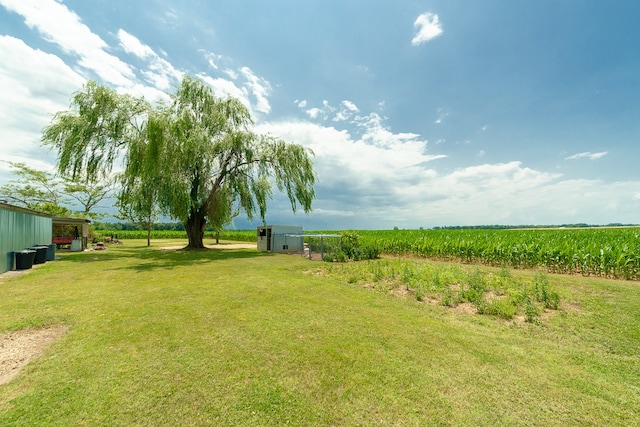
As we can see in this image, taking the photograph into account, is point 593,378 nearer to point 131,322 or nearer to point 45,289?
point 131,322

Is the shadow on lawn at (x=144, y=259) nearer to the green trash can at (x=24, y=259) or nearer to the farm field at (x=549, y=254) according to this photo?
the green trash can at (x=24, y=259)

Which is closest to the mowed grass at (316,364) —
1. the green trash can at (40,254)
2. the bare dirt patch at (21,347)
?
the bare dirt patch at (21,347)

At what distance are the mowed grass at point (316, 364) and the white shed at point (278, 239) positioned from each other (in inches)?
525

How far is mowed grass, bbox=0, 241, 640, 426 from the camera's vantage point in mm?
2508

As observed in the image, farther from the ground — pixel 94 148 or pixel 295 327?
pixel 94 148

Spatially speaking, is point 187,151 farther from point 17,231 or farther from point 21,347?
point 21,347

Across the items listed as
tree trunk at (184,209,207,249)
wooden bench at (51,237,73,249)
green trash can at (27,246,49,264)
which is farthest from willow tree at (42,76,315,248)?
wooden bench at (51,237,73,249)

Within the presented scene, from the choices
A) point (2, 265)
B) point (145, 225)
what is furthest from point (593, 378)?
point (145, 225)

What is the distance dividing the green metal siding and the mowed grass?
538cm

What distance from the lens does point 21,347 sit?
3.76m

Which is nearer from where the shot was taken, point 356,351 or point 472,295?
point 356,351

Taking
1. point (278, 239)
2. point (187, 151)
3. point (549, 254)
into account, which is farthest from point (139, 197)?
point (549, 254)

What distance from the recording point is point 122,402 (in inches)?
103

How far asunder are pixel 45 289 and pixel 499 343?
35.4ft
